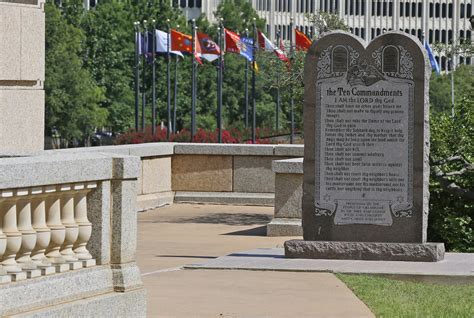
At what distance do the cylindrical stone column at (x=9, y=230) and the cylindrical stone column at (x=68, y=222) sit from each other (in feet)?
2.25

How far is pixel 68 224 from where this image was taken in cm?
991

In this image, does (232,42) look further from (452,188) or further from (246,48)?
(452,188)

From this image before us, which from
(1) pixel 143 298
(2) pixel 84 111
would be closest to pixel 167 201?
(1) pixel 143 298

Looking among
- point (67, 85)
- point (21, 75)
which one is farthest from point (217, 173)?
point (67, 85)

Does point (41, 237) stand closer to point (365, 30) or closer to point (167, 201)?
point (167, 201)

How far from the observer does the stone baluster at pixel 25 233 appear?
9.29m

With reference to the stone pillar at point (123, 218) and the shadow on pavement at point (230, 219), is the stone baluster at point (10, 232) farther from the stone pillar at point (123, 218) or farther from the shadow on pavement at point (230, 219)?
the shadow on pavement at point (230, 219)

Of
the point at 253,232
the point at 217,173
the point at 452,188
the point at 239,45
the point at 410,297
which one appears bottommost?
the point at 253,232

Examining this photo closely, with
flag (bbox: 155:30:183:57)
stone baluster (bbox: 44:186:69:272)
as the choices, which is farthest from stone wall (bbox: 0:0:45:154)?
flag (bbox: 155:30:183:57)

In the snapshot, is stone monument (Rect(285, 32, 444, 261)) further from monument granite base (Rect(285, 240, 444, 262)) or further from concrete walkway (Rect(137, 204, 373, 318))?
concrete walkway (Rect(137, 204, 373, 318))

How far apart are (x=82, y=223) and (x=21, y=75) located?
3.34 metres

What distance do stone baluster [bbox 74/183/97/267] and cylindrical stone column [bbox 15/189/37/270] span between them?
2.27 ft

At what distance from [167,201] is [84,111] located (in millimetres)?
51342

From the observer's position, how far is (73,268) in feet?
32.8
